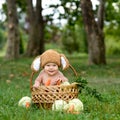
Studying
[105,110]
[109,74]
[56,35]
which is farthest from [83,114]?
[56,35]

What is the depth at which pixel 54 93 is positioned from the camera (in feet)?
20.9

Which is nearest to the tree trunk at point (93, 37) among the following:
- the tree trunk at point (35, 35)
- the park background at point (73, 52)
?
the park background at point (73, 52)

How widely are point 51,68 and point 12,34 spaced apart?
1864 centimetres

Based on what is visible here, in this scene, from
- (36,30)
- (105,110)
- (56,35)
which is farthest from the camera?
(56,35)

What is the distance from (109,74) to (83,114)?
884 centimetres

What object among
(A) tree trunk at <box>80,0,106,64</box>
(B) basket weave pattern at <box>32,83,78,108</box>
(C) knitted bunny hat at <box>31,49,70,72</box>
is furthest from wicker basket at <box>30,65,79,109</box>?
(A) tree trunk at <box>80,0,106,64</box>

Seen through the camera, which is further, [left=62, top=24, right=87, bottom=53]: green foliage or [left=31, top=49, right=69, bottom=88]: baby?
[left=62, top=24, right=87, bottom=53]: green foliage

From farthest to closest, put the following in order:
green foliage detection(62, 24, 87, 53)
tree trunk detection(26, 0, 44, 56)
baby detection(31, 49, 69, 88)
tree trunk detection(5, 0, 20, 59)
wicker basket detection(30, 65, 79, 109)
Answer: green foliage detection(62, 24, 87, 53) → tree trunk detection(26, 0, 44, 56) → tree trunk detection(5, 0, 20, 59) → baby detection(31, 49, 69, 88) → wicker basket detection(30, 65, 79, 109)

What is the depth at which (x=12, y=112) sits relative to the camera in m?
6.16

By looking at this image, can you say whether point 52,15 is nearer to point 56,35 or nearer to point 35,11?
point 35,11

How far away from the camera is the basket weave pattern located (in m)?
6.36

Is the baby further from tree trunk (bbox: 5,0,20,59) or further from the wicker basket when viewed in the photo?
tree trunk (bbox: 5,0,20,59)

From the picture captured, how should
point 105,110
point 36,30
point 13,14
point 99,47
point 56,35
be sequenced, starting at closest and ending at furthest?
point 105,110, point 99,47, point 13,14, point 36,30, point 56,35

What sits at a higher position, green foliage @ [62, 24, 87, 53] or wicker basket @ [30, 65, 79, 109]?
wicker basket @ [30, 65, 79, 109]
